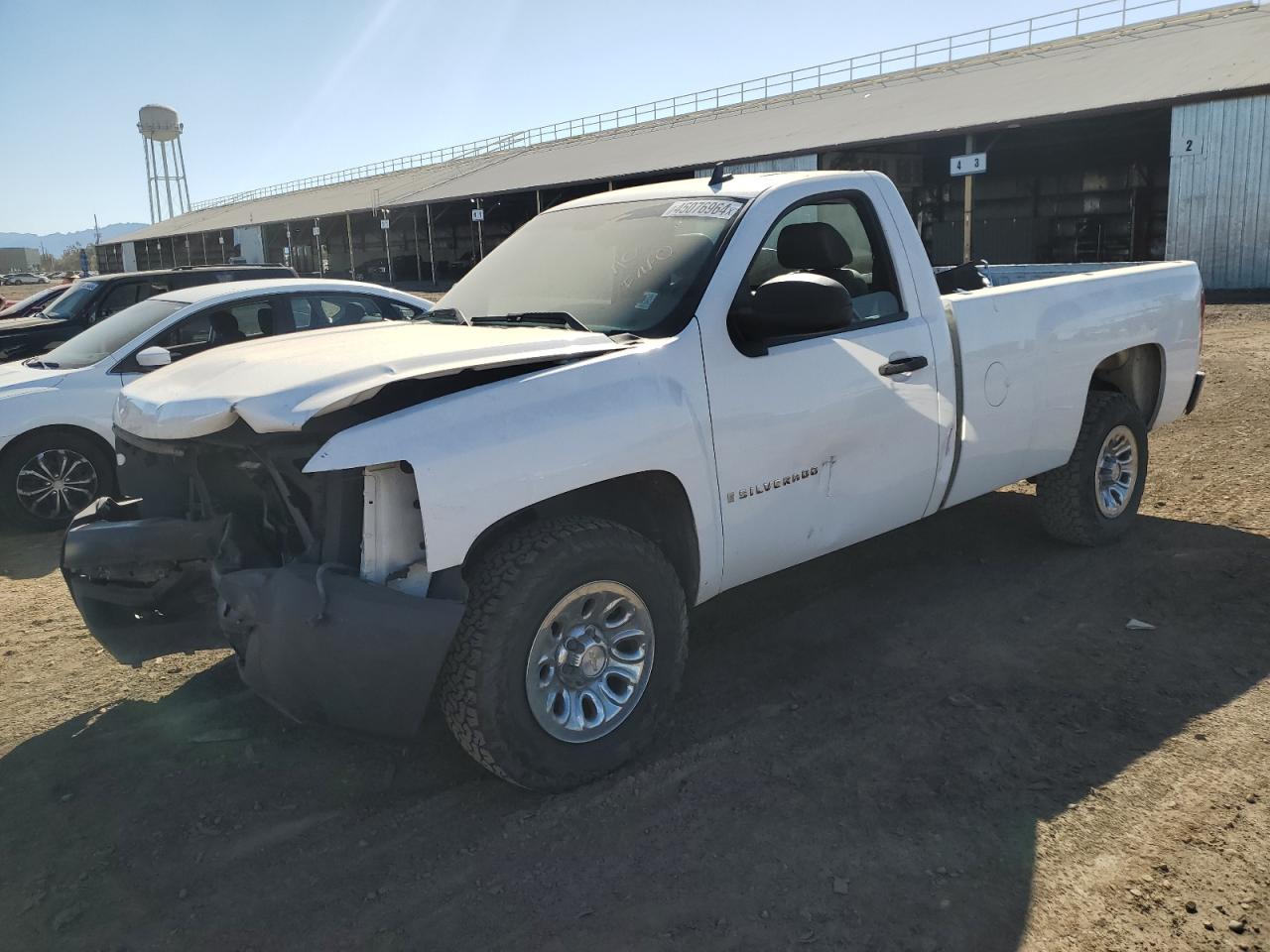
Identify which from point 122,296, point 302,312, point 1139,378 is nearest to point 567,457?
point 1139,378

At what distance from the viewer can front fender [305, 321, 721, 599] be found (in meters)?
3.07

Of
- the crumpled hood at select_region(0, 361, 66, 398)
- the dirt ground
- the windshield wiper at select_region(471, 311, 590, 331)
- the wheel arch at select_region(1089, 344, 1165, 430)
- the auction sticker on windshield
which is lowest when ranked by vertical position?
the dirt ground

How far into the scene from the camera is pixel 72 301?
10.9 metres

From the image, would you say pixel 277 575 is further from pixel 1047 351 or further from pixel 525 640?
pixel 1047 351

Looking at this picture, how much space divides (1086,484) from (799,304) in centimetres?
284

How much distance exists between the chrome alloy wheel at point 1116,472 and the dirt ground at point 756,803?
2.43 feet

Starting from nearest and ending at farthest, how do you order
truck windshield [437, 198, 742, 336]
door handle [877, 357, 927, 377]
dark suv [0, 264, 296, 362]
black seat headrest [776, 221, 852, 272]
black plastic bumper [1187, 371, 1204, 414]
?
truck windshield [437, 198, 742, 336] < door handle [877, 357, 927, 377] < black seat headrest [776, 221, 852, 272] < black plastic bumper [1187, 371, 1204, 414] < dark suv [0, 264, 296, 362]

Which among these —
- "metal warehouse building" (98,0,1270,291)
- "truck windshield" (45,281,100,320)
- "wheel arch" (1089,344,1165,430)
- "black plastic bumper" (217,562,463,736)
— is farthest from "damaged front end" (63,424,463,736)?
"metal warehouse building" (98,0,1270,291)

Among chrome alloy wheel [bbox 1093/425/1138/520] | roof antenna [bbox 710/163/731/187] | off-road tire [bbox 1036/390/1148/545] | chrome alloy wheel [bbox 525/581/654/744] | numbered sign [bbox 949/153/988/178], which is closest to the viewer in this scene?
chrome alloy wheel [bbox 525/581/654/744]

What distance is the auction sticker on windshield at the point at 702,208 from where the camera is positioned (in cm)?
423

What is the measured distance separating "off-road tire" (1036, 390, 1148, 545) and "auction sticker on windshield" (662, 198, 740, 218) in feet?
8.60

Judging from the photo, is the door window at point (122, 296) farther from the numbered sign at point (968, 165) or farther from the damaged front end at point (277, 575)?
the numbered sign at point (968, 165)

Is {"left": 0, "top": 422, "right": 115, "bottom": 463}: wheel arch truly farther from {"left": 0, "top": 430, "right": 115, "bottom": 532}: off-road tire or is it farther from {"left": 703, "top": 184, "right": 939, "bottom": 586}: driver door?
{"left": 703, "top": 184, "right": 939, "bottom": 586}: driver door

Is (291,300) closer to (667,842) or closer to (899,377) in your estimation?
(899,377)
